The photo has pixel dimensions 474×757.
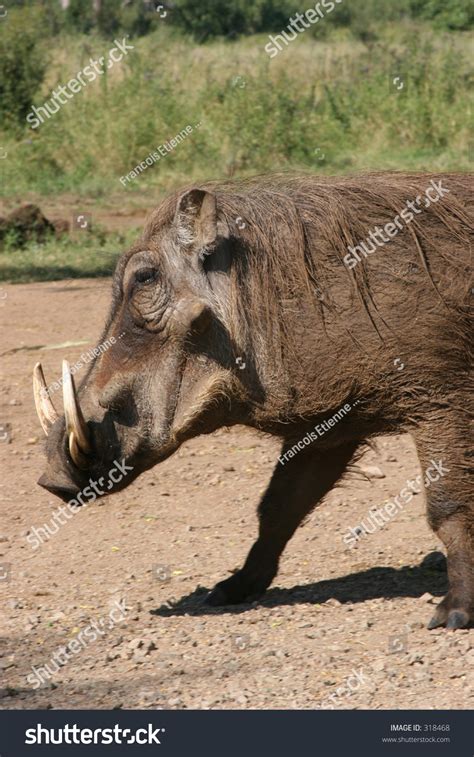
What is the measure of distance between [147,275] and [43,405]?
623 mm

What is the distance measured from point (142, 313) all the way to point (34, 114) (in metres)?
11.4

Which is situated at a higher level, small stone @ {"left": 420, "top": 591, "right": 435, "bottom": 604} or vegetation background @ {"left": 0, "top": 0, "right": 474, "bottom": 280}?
small stone @ {"left": 420, "top": 591, "right": 435, "bottom": 604}

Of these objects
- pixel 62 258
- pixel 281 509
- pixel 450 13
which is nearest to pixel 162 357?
pixel 281 509

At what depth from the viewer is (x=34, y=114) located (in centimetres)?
1500

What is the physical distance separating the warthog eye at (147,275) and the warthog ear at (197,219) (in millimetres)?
139

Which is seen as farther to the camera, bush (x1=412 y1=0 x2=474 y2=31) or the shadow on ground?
bush (x1=412 y1=0 x2=474 y2=31)

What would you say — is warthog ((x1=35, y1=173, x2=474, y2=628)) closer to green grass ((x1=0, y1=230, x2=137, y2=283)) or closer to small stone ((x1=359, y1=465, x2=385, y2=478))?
small stone ((x1=359, y1=465, x2=385, y2=478))

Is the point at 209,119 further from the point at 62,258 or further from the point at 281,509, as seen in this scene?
the point at 281,509

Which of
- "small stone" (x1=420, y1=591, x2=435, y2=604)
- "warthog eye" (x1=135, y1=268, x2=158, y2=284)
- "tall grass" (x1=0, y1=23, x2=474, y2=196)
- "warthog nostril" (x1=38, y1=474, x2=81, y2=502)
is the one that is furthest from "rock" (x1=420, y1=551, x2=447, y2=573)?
"tall grass" (x1=0, y1=23, x2=474, y2=196)

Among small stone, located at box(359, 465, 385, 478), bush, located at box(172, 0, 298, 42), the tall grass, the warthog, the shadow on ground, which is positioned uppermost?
the warthog

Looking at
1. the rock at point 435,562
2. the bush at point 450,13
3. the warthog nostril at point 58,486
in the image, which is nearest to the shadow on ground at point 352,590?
the rock at point 435,562

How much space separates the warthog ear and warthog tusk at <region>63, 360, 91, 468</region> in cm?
59

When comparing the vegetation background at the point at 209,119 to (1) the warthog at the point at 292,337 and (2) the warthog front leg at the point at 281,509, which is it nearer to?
(2) the warthog front leg at the point at 281,509

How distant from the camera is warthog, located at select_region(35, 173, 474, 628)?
4133mm
